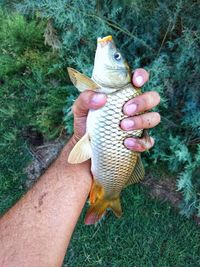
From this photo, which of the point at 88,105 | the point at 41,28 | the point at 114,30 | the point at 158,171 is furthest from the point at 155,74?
the point at 88,105

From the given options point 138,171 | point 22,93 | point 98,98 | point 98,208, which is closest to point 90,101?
point 98,98

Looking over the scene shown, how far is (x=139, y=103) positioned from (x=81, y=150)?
0.28 metres

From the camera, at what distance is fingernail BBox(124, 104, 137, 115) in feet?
5.67

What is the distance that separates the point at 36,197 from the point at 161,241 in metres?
1.27

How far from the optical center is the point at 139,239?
317cm

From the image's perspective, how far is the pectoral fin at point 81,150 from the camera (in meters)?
1.79

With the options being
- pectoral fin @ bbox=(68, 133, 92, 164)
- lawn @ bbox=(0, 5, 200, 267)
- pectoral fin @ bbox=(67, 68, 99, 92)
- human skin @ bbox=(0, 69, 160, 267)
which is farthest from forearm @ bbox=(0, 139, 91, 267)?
lawn @ bbox=(0, 5, 200, 267)

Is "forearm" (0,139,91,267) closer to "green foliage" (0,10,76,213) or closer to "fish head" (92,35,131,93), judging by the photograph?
"fish head" (92,35,131,93)

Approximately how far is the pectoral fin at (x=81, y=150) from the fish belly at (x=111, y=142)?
0.06 ft

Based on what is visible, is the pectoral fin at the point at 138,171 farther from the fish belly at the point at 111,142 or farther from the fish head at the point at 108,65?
the fish head at the point at 108,65

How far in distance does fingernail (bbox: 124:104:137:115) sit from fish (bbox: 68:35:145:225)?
0.06 feet

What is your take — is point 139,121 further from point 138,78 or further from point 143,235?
point 143,235

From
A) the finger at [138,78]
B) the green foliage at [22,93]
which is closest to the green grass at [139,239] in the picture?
the green foliage at [22,93]

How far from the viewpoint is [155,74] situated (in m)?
2.97
